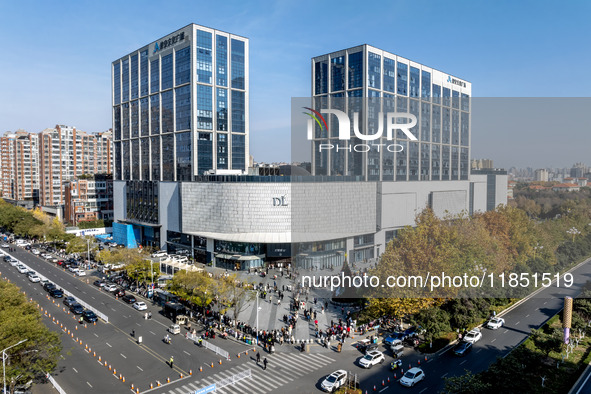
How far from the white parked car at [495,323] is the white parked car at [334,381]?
17.3 metres

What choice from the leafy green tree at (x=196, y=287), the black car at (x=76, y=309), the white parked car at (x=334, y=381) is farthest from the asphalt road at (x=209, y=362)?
the leafy green tree at (x=196, y=287)

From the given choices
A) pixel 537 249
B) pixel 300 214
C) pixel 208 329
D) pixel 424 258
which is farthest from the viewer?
A: pixel 300 214

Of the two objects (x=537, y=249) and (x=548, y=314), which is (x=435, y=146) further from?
(x=548, y=314)

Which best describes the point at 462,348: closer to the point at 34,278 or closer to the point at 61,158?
the point at 34,278

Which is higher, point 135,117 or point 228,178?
point 135,117

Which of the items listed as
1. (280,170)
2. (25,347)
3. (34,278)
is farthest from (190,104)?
(25,347)

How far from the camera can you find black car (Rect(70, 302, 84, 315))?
40.3 m

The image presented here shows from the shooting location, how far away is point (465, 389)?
69.5 ft

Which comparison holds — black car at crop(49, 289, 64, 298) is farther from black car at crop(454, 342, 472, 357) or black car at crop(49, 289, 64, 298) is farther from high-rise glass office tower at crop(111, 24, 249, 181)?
black car at crop(454, 342, 472, 357)

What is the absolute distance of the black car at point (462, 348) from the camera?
1211 inches

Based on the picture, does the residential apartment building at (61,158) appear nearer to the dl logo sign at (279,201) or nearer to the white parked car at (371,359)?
the dl logo sign at (279,201)

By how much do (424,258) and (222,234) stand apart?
3432cm

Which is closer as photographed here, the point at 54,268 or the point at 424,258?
the point at 424,258

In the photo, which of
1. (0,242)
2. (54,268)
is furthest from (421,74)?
(0,242)
